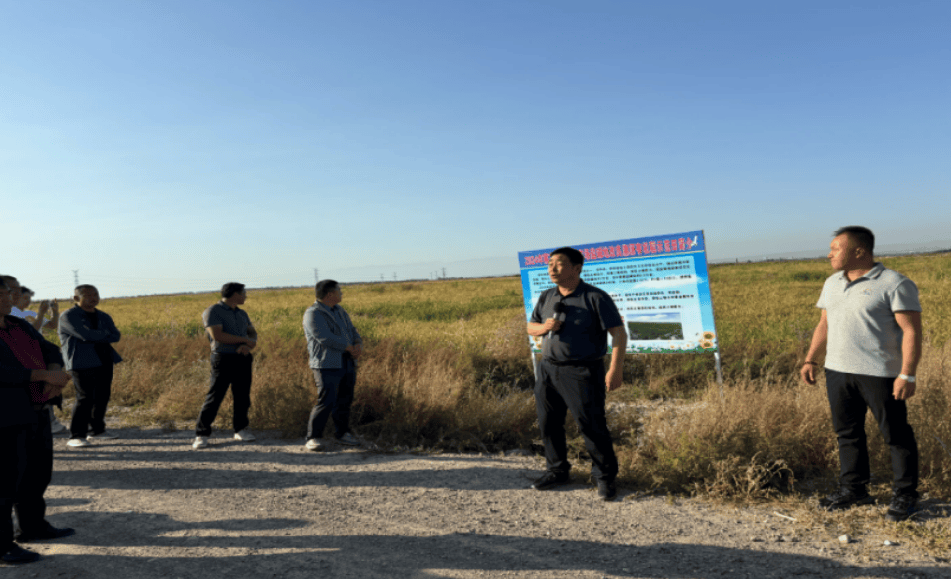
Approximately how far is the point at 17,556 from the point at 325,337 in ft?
10.2

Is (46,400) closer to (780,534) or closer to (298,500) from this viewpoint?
(298,500)

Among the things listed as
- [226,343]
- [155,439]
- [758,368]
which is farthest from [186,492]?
[758,368]

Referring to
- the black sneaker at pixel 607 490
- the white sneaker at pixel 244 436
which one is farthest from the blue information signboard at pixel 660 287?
the white sneaker at pixel 244 436

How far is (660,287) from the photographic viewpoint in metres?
6.98

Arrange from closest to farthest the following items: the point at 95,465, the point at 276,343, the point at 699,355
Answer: the point at 95,465, the point at 699,355, the point at 276,343

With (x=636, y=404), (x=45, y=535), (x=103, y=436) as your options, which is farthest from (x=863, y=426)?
(x=103, y=436)

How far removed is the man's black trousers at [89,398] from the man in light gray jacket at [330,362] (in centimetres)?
273

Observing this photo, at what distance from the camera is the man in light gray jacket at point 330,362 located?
6.21m

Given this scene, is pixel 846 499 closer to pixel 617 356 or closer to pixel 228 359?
pixel 617 356

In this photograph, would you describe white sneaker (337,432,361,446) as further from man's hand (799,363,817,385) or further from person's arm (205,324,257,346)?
man's hand (799,363,817,385)

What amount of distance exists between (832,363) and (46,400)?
18.4 ft

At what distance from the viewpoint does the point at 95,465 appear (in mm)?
6035

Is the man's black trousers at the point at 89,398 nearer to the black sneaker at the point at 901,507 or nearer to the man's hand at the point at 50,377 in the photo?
the man's hand at the point at 50,377

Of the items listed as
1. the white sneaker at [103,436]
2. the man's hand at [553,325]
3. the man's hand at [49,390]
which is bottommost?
the white sneaker at [103,436]
